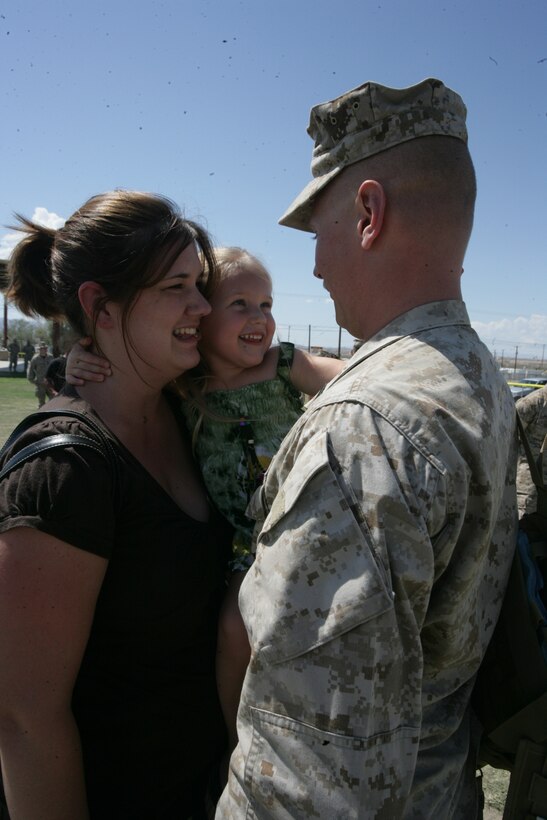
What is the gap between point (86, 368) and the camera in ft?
6.56

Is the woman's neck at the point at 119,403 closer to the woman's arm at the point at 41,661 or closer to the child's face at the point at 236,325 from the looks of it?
the woman's arm at the point at 41,661

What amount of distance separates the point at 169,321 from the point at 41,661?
1125mm

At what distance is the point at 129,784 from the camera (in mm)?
1739

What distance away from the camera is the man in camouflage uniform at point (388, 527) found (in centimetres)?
105

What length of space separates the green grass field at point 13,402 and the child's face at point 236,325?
10831 millimetres

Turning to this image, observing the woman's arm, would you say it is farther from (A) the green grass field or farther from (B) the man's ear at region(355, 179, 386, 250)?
(A) the green grass field

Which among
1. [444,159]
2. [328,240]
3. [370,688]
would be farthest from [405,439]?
[444,159]

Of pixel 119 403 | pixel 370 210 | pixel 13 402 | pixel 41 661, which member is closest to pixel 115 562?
pixel 41 661

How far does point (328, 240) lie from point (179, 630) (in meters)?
1.21

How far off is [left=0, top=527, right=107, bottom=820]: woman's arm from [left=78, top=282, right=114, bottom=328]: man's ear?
2.73 ft

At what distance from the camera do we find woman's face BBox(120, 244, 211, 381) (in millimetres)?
2014

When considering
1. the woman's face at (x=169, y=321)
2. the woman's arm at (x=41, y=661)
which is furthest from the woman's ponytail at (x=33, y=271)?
the woman's arm at (x=41, y=661)

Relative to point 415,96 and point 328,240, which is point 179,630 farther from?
point 415,96

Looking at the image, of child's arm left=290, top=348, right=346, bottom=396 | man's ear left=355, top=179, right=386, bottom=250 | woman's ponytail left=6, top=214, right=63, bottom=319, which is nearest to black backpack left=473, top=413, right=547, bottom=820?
man's ear left=355, top=179, right=386, bottom=250
